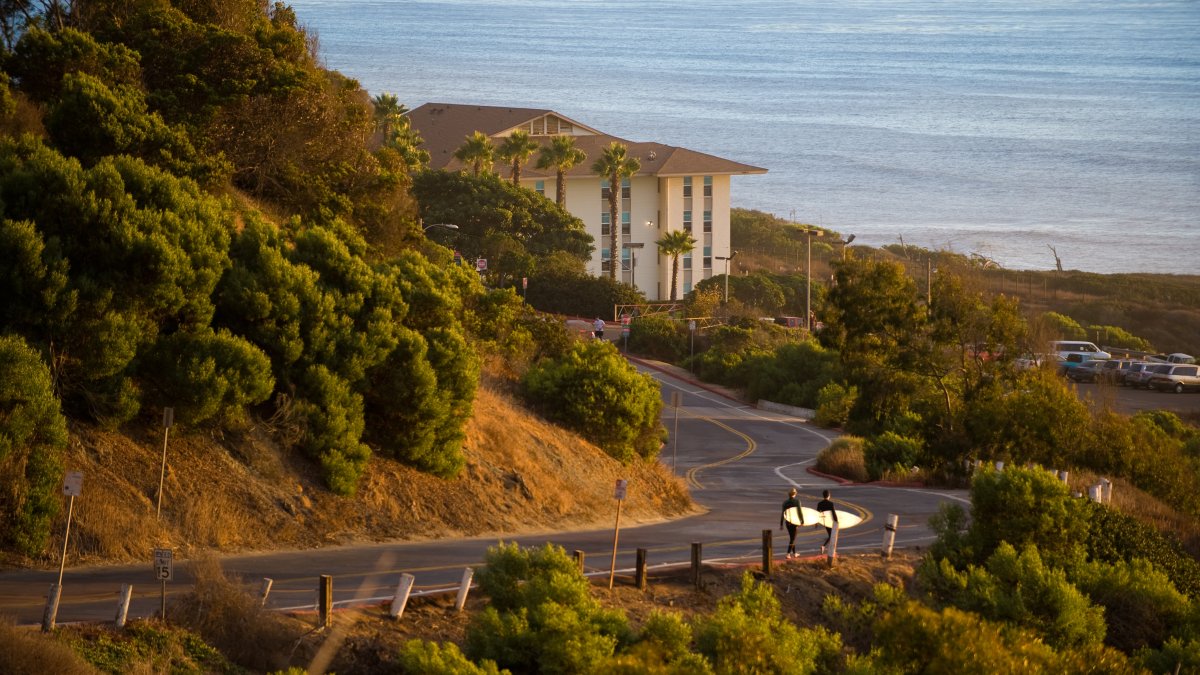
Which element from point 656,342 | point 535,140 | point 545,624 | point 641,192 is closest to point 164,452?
point 545,624

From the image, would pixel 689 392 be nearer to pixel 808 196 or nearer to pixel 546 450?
pixel 546 450

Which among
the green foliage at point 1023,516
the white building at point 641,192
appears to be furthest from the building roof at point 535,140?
the green foliage at point 1023,516

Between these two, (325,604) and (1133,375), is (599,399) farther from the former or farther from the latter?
(1133,375)

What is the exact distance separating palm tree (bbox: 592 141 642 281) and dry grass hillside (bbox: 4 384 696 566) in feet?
Result: 209

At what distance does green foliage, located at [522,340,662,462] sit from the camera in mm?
35406

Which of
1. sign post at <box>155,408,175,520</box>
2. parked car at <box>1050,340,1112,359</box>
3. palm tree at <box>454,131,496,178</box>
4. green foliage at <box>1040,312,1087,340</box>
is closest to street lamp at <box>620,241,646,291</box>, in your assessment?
palm tree at <box>454,131,496,178</box>

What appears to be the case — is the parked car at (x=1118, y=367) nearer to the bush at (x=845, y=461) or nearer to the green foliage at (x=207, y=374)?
the bush at (x=845, y=461)

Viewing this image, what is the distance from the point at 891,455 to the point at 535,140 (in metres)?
63.2

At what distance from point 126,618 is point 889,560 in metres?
13.0

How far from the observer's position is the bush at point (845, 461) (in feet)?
142

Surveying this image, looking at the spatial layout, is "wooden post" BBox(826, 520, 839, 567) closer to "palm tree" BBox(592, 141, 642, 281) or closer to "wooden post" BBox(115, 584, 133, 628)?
"wooden post" BBox(115, 584, 133, 628)

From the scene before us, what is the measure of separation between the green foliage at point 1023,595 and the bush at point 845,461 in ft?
65.1

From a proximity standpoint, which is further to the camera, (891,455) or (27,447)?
(891,455)

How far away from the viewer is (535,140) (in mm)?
102375
